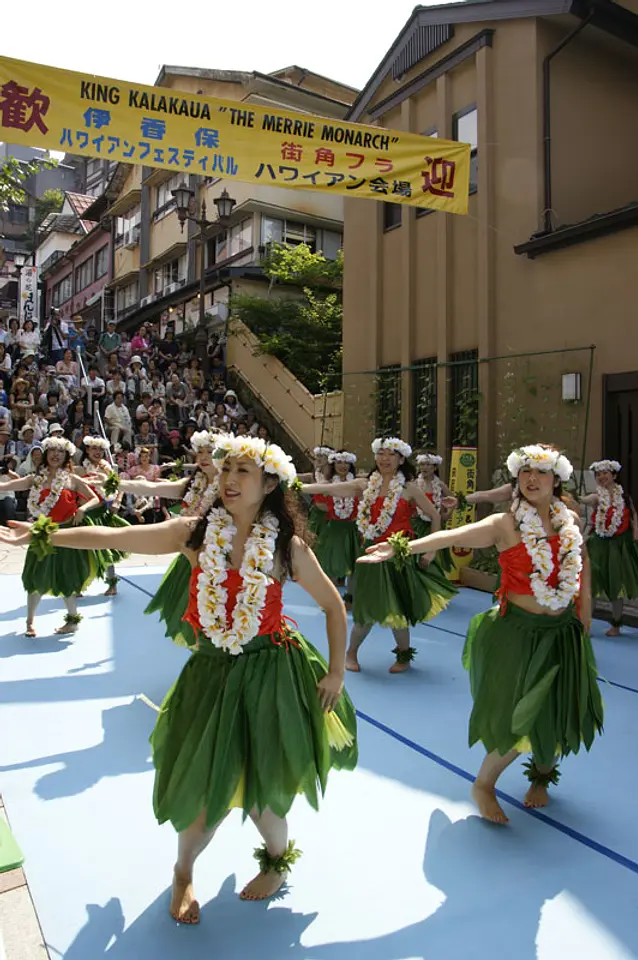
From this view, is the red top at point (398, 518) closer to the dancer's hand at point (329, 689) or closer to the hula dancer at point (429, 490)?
the hula dancer at point (429, 490)

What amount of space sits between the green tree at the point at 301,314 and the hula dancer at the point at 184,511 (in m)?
9.57

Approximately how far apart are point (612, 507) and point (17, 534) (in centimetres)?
522

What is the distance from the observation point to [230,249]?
66.5 ft

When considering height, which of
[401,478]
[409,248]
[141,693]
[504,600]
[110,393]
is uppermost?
[409,248]

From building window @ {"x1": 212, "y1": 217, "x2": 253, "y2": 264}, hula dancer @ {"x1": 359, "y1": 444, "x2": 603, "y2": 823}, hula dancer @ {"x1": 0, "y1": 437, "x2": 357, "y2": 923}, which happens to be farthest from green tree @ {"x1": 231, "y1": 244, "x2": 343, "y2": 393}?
hula dancer @ {"x1": 0, "y1": 437, "x2": 357, "y2": 923}

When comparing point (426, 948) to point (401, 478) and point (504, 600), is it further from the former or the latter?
point (401, 478)

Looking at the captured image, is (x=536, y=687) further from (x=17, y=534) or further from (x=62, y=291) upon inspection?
(x=62, y=291)

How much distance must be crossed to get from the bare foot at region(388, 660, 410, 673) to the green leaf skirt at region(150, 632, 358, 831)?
2.64m

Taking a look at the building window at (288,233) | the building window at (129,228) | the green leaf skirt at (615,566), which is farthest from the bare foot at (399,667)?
the building window at (129,228)

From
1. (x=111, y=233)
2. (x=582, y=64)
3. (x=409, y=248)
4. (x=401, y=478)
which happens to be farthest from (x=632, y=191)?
(x=111, y=233)

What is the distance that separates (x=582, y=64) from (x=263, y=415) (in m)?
8.93

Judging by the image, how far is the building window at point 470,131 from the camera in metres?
9.04

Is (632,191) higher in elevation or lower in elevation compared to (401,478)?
higher

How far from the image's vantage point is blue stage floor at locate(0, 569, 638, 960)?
7.29ft
